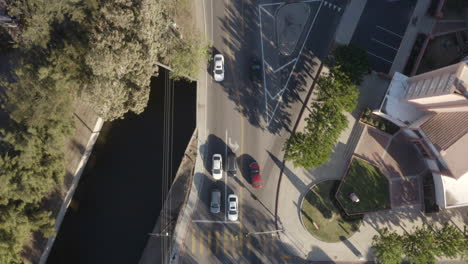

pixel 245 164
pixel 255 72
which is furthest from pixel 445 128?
pixel 245 164

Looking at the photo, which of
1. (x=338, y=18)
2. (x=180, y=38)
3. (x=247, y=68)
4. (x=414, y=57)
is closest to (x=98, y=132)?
(x=180, y=38)

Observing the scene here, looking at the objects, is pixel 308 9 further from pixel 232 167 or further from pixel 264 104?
pixel 232 167

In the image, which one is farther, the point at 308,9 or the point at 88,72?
the point at 308,9

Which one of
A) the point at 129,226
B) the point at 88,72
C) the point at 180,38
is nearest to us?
the point at 88,72

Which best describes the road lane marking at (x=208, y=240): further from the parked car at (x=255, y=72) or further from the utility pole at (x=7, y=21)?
the utility pole at (x=7, y=21)

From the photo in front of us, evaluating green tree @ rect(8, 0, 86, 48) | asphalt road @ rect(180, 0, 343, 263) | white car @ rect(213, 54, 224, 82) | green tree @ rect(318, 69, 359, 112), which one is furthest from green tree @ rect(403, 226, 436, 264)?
green tree @ rect(8, 0, 86, 48)

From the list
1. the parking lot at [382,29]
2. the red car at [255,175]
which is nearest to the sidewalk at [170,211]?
the red car at [255,175]
